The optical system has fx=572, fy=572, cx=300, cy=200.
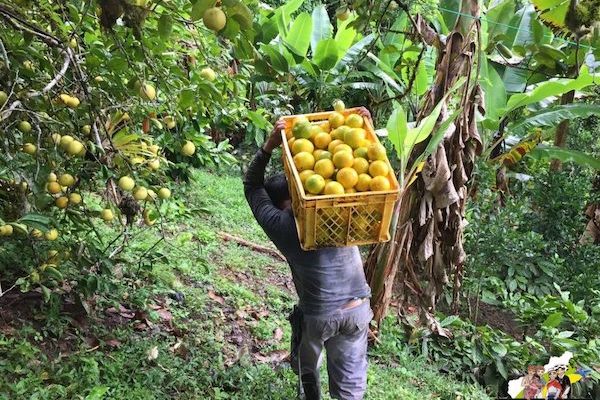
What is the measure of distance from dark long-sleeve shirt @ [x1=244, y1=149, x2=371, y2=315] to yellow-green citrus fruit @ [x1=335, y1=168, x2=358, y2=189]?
0.43 meters

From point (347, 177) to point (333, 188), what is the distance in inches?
2.5

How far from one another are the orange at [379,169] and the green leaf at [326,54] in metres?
3.72

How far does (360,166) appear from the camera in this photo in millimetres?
1928

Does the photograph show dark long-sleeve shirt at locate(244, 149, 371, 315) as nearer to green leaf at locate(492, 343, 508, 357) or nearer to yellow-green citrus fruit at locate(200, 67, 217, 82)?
yellow-green citrus fruit at locate(200, 67, 217, 82)

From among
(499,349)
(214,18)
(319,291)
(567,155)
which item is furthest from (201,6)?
(567,155)

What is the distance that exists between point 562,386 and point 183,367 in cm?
235

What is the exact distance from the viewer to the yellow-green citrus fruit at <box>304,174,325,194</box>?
1853 millimetres

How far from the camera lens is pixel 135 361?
8.96 feet

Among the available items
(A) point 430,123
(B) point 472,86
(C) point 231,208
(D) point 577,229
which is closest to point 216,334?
(A) point 430,123

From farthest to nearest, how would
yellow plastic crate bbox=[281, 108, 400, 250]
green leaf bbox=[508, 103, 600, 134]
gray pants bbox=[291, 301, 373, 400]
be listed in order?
1. green leaf bbox=[508, 103, 600, 134]
2. gray pants bbox=[291, 301, 373, 400]
3. yellow plastic crate bbox=[281, 108, 400, 250]

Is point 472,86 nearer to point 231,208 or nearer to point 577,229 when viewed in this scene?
point 577,229

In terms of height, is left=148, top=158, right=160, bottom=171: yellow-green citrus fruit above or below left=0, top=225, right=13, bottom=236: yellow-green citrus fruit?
above

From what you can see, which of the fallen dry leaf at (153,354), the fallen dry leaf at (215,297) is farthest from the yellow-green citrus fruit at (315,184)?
the fallen dry leaf at (215,297)

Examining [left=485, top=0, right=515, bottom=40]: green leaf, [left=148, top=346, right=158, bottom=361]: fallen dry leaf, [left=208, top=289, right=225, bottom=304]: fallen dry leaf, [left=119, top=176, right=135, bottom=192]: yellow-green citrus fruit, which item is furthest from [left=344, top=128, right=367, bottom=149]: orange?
[left=485, top=0, right=515, bottom=40]: green leaf
